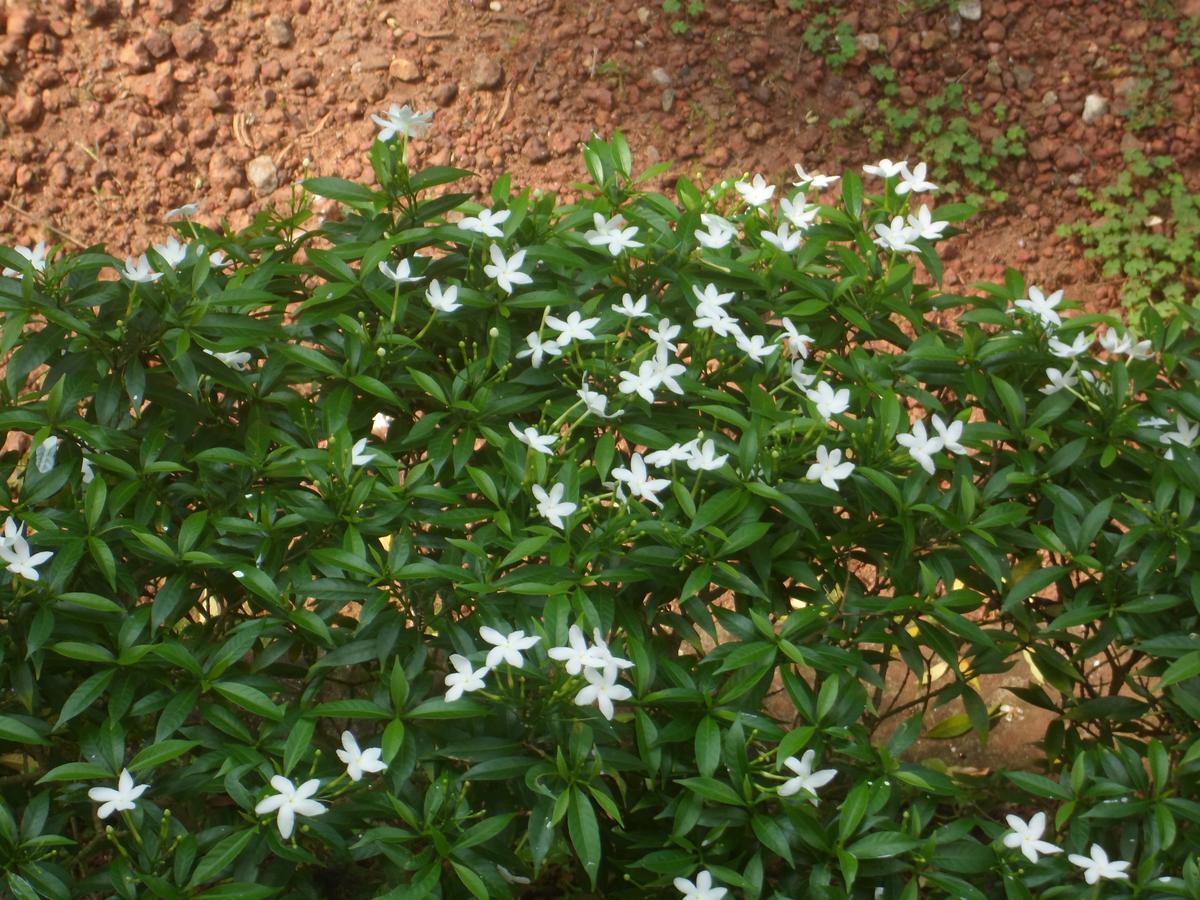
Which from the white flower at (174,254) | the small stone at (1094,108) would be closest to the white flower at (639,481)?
the white flower at (174,254)

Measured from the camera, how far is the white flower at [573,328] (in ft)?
6.47

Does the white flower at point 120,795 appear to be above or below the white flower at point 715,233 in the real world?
below

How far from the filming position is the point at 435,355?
211 cm

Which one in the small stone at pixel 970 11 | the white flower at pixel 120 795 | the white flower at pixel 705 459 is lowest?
the small stone at pixel 970 11

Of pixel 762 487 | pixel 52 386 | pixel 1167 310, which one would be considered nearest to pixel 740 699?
pixel 762 487

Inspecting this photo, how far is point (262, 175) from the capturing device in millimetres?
4000

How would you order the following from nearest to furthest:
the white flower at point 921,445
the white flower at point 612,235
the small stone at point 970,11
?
the white flower at point 921,445
the white flower at point 612,235
the small stone at point 970,11

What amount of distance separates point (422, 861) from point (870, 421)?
0.91 meters

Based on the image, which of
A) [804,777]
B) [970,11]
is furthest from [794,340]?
[970,11]

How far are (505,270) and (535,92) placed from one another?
237 centimetres

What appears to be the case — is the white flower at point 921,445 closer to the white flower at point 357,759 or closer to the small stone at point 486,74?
the white flower at point 357,759

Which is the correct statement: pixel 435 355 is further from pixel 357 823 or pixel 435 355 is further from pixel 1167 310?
pixel 1167 310

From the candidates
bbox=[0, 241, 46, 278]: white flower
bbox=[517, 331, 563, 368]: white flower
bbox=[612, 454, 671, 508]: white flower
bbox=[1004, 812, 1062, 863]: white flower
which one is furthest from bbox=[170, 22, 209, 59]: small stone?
bbox=[1004, 812, 1062, 863]: white flower

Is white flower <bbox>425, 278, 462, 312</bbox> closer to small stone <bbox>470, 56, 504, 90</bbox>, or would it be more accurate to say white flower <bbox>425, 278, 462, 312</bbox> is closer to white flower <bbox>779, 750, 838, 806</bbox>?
white flower <bbox>779, 750, 838, 806</bbox>
